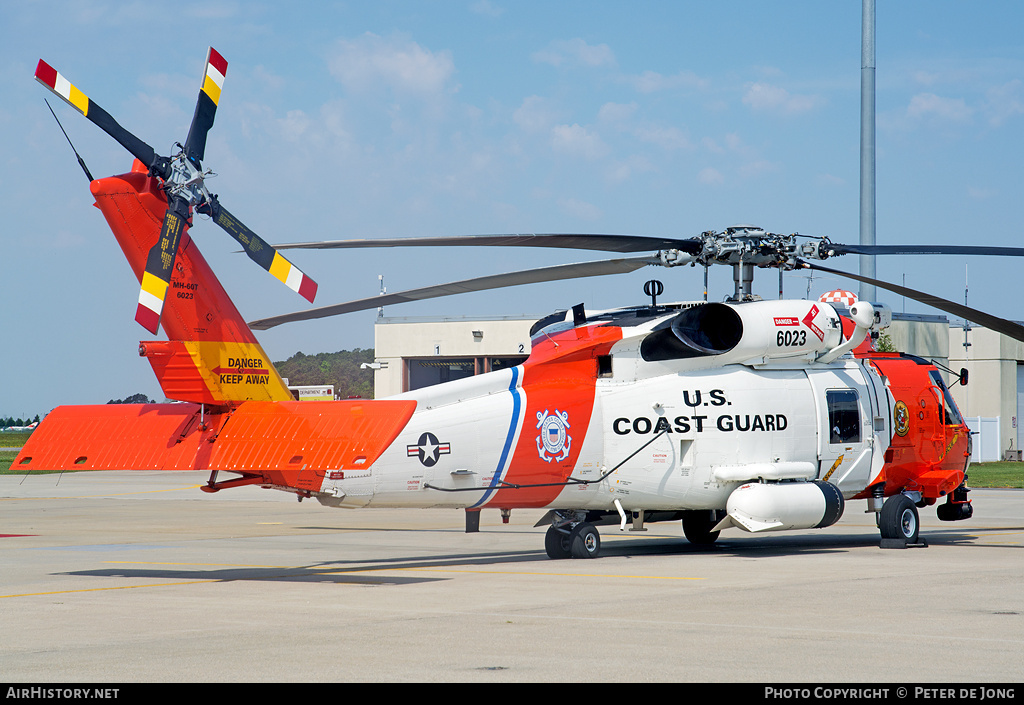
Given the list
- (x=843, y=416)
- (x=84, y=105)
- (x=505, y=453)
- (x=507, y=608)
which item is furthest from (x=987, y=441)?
(x=84, y=105)

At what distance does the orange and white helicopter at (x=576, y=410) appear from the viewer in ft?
43.8

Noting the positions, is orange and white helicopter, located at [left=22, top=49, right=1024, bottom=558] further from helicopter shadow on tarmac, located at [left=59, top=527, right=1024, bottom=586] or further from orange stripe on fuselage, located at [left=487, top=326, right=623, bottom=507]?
helicopter shadow on tarmac, located at [left=59, top=527, right=1024, bottom=586]

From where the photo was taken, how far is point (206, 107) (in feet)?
44.2

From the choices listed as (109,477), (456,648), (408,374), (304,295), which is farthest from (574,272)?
(408,374)

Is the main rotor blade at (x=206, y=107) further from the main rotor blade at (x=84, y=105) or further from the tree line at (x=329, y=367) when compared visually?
the tree line at (x=329, y=367)

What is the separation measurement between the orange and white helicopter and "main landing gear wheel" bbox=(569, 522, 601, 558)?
34 mm

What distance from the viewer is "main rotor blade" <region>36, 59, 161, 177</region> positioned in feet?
38.7

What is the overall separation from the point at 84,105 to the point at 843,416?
12.2m

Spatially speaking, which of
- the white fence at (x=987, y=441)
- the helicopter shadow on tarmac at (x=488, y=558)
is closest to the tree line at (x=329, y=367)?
the white fence at (x=987, y=441)

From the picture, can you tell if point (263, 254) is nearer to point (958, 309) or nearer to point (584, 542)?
point (584, 542)

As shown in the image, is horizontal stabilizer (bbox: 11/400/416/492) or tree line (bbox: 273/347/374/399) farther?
tree line (bbox: 273/347/374/399)

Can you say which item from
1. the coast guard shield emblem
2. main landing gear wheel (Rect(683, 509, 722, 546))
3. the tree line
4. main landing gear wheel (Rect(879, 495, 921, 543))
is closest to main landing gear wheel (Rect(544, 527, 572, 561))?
the coast guard shield emblem

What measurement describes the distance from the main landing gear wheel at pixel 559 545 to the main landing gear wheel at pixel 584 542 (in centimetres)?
7

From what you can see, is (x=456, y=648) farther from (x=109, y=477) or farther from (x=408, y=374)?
(x=408, y=374)
